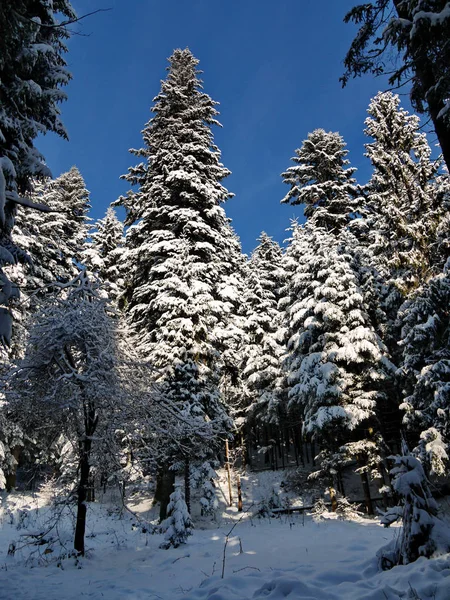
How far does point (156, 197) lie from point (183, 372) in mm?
8300

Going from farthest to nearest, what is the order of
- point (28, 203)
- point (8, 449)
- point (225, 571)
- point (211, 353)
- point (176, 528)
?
point (8, 449) → point (211, 353) → point (176, 528) → point (225, 571) → point (28, 203)

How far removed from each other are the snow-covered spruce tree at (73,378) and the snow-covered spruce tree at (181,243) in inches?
207

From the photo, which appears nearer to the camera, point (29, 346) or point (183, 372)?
point (29, 346)

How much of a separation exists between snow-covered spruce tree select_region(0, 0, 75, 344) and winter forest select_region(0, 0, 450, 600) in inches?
1.8

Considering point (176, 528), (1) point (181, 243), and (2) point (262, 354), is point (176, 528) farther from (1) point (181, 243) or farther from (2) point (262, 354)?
(2) point (262, 354)

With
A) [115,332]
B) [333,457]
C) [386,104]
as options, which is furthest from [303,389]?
[386,104]

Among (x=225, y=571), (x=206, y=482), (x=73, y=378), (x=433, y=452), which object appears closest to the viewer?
(x=225, y=571)

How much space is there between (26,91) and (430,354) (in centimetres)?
1415

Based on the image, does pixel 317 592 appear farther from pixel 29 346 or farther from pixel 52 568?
pixel 29 346

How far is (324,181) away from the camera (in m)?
23.9

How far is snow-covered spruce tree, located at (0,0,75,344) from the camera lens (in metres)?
5.71

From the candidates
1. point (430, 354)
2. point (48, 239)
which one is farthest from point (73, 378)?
point (48, 239)

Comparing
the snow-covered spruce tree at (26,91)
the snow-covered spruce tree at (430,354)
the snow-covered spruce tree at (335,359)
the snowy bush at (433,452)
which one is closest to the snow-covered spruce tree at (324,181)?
the snow-covered spruce tree at (335,359)

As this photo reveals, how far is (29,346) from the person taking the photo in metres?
8.45
